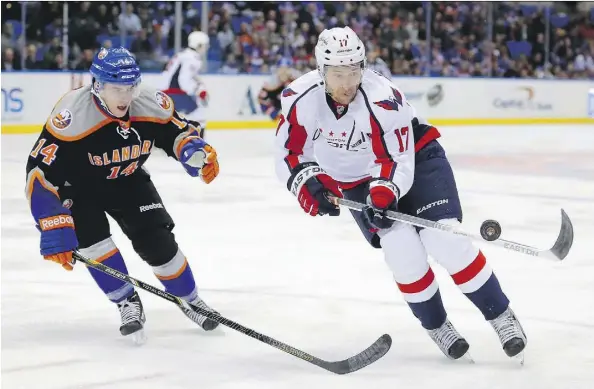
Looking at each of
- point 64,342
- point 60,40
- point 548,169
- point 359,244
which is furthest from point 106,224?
point 60,40

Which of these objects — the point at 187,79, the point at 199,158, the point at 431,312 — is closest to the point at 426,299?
the point at 431,312

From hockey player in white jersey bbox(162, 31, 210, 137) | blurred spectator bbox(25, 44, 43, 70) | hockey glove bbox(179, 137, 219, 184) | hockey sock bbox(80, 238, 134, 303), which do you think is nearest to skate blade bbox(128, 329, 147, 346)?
hockey sock bbox(80, 238, 134, 303)

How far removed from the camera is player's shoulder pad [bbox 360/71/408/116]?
121 inches

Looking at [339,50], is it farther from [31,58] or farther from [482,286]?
[31,58]

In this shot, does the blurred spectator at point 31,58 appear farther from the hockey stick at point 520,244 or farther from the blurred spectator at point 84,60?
the hockey stick at point 520,244

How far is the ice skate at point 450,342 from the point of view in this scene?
10.3ft

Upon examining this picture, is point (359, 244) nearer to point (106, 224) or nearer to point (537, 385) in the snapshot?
point (106, 224)

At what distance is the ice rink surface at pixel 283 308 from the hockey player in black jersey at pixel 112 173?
0.81ft

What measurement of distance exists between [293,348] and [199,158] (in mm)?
678

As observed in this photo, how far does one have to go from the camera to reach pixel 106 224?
3.45 metres

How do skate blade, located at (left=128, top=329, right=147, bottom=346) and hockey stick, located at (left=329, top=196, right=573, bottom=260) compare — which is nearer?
hockey stick, located at (left=329, top=196, right=573, bottom=260)

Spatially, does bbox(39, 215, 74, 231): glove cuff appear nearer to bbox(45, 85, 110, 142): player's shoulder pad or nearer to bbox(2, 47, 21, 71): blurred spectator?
bbox(45, 85, 110, 142): player's shoulder pad

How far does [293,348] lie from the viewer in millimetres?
3139

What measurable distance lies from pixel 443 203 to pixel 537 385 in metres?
0.58
